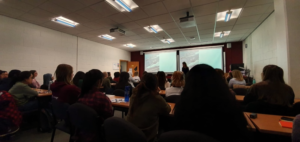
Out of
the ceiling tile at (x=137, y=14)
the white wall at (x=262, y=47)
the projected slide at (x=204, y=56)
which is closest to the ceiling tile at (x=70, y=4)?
the ceiling tile at (x=137, y=14)

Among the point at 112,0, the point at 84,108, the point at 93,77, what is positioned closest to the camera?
the point at 84,108

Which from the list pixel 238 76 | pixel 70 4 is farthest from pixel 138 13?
pixel 238 76

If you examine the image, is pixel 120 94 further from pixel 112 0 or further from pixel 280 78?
pixel 280 78

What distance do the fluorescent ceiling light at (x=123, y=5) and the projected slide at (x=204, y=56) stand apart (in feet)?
16.4

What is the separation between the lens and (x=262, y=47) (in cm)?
445

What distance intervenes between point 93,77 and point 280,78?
246cm

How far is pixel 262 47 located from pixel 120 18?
198 inches

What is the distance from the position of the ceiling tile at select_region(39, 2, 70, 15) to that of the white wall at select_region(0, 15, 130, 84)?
5.34 feet

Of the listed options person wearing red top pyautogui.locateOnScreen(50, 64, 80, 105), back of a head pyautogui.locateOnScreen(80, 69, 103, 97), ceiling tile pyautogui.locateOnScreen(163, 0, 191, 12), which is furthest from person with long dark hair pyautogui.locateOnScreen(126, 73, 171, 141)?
ceiling tile pyautogui.locateOnScreen(163, 0, 191, 12)

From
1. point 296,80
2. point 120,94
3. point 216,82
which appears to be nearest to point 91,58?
point 120,94

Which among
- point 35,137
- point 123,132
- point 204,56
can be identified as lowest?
point 35,137

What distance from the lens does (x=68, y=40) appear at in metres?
5.40

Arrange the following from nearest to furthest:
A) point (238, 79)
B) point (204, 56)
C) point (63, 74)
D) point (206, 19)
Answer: point (63, 74) → point (238, 79) → point (206, 19) → point (204, 56)

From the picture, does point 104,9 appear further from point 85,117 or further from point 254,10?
point 254,10
